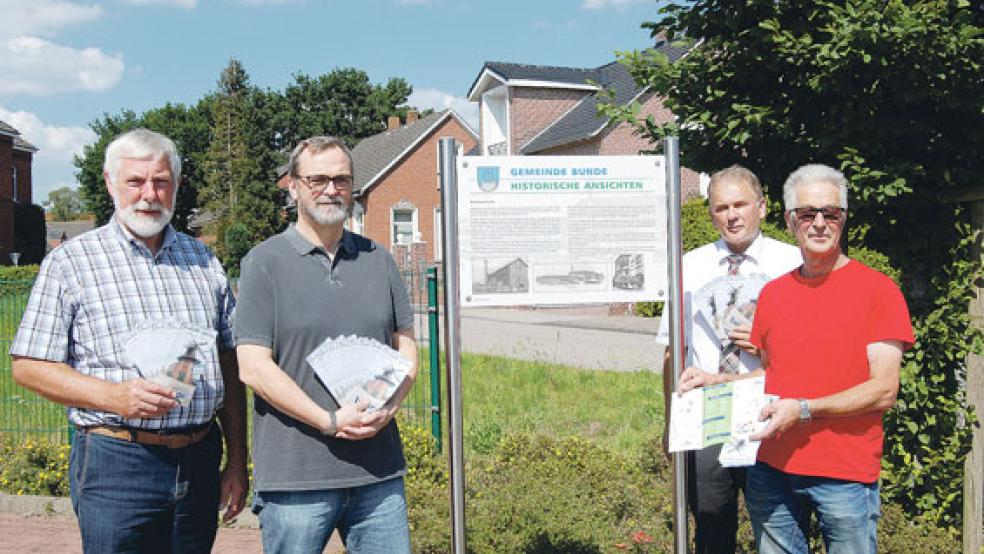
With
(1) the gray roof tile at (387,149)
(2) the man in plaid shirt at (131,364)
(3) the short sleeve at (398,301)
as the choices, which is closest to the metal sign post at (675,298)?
(3) the short sleeve at (398,301)

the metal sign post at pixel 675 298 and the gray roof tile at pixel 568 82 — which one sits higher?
the gray roof tile at pixel 568 82

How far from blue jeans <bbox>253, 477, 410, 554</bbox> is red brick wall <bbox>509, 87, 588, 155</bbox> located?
26271 millimetres

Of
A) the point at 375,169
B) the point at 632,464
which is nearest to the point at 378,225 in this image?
the point at 375,169

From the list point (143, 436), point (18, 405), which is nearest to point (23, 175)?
point (18, 405)

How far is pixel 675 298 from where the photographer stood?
3.44 m

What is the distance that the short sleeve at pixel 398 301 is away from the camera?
3.16 metres

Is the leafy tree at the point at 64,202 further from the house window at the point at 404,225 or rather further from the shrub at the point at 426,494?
the shrub at the point at 426,494

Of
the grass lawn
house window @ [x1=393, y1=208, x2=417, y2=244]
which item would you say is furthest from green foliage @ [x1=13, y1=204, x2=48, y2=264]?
the grass lawn

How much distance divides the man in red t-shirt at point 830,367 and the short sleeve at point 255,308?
1715mm

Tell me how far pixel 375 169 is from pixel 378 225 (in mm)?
2840

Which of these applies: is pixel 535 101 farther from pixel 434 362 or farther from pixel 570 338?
pixel 434 362

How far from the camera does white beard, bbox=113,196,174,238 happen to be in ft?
9.82

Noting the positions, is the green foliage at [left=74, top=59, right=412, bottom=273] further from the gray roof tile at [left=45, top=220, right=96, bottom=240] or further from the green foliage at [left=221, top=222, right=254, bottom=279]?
the gray roof tile at [left=45, top=220, right=96, bottom=240]

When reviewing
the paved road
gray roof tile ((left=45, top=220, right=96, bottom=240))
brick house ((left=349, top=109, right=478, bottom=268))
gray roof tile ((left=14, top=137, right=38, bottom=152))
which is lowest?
the paved road
